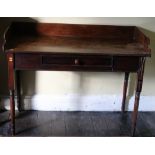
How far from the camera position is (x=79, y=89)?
221cm

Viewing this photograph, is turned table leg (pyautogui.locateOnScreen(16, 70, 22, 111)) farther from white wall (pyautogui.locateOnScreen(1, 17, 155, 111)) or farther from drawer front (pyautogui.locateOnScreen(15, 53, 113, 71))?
drawer front (pyautogui.locateOnScreen(15, 53, 113, 71))

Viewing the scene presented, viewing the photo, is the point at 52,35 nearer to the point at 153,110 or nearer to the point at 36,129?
the point at 36,129

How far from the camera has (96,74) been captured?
2186 millimetres

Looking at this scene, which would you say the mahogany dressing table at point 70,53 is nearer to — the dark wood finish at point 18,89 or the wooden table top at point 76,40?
the wooden table top at point 76,40

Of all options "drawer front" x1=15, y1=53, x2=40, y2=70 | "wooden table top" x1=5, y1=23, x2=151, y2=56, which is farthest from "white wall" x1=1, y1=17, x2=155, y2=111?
"drawer front" x1=15, y1=53, x2=40, y2=70

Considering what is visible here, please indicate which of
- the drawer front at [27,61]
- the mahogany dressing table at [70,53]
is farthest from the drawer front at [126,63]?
the drawer front at [27,61]

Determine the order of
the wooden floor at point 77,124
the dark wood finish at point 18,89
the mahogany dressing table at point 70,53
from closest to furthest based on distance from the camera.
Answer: the mahogany dressing table at point 70,53 → the wooden floor at point 77,124 → the dark wood finish at point 18,89

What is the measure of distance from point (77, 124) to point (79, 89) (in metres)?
0.29

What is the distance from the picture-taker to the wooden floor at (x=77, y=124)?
1956 millimetres

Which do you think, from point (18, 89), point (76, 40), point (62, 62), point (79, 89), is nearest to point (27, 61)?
point (62, 62)

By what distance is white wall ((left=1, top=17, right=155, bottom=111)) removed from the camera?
2.17 meters

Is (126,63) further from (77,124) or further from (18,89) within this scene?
(18,89)

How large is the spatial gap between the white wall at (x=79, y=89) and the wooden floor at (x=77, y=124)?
7cm
